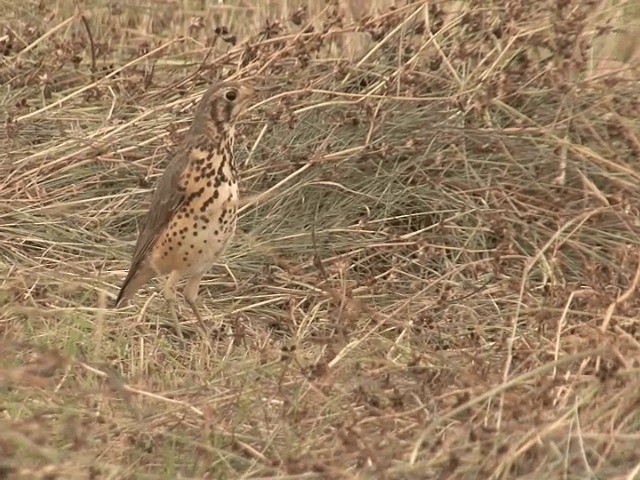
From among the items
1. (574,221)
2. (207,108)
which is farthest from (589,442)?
(207,108)

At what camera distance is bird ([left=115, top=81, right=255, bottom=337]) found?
6.82m

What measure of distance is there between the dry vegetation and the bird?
0.82 feet

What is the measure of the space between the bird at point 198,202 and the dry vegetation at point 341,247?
250 mm

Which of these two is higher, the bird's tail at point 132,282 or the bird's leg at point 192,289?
the bird's tail at point 132,282

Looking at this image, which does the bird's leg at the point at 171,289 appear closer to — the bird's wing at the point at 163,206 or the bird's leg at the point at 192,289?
the bird's leg at the point at 192,289

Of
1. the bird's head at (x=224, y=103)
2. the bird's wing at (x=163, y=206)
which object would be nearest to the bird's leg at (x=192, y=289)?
the bird's wing at (x=163, y=206)

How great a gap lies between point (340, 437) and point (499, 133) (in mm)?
3243

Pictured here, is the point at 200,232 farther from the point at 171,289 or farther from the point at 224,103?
the point at 224,103

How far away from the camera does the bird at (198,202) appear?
6816 mm

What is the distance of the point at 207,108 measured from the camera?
271 inches

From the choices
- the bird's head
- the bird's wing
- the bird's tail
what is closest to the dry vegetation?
the bird's tail

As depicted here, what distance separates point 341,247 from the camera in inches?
299

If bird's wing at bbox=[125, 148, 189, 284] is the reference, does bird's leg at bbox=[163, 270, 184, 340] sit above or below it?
below

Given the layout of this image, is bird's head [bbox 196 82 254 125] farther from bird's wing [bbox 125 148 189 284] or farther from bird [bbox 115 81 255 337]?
bird's wing [bbox 125 148 189 284]
